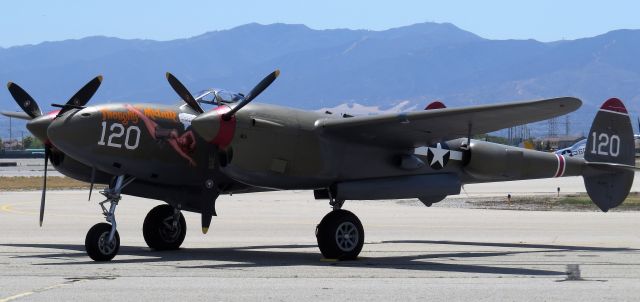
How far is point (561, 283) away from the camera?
14898mm

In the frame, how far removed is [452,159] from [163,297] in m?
9.23

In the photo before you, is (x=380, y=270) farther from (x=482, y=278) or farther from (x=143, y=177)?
(x=143, y=177)

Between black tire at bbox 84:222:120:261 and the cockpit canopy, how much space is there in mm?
3080

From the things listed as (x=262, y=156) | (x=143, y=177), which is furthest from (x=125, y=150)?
(x=262, y=156)

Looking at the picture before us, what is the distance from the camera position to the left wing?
1780 centimetres

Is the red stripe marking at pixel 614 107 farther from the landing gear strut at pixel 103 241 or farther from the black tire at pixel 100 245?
the black tire at pixel 100 245

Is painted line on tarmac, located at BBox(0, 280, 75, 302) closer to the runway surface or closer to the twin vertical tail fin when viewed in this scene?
the runway surface

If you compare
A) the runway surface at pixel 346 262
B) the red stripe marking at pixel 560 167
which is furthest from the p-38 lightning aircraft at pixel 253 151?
the red stripe marking at pixel 560 167

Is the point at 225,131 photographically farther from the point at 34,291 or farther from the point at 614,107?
the point at 614,107

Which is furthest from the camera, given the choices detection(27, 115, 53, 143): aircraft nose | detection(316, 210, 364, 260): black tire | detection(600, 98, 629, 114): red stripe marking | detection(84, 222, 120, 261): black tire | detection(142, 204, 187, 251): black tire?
detection(600, 98, 629, 114): red stripe marking

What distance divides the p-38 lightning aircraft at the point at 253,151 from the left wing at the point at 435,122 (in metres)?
0.02

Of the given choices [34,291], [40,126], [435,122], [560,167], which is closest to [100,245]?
[40,126]

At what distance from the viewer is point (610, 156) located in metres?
23.7

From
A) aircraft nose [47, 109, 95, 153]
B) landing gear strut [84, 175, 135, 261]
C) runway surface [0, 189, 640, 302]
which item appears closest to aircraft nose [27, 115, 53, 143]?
aircraft nose [47, 109, 95, 153]
